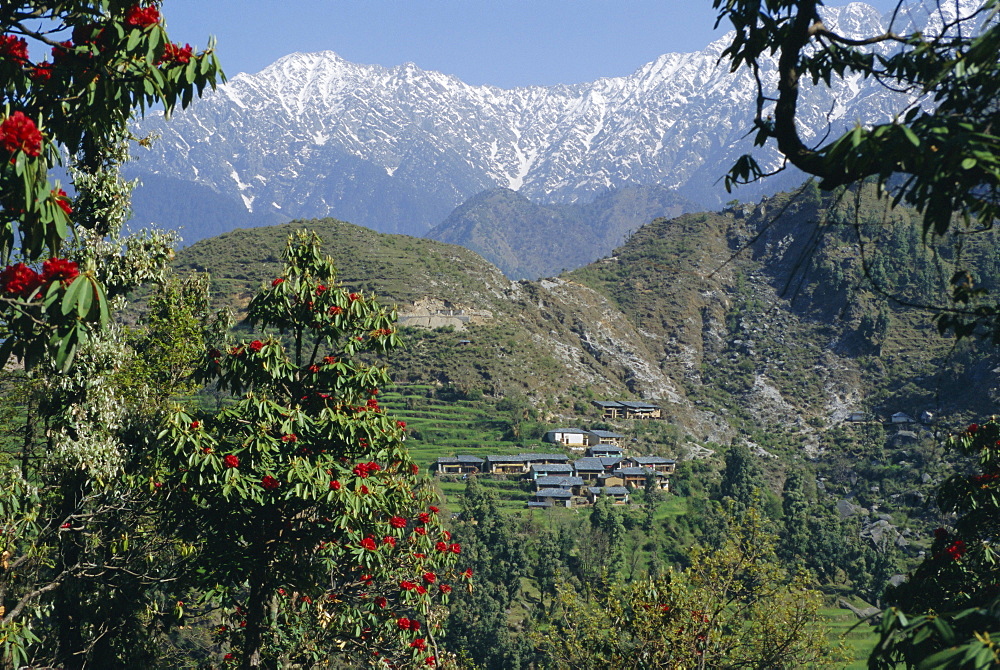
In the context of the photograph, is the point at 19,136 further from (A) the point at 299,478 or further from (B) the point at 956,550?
(B) the point at 956,550

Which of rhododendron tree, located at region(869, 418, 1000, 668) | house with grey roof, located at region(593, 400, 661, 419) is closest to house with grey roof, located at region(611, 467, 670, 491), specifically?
house with grey roof, located at region(593, 400, 661, 419)

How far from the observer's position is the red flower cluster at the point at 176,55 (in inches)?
206

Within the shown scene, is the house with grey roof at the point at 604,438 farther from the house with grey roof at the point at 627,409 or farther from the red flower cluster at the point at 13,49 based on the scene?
the red flower cluster at the point at 13,49

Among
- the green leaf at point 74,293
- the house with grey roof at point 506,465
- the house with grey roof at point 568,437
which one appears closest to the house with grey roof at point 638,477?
the house with grey roof at point 568,437

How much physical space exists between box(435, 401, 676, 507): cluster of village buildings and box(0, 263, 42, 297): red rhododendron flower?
2893 inches

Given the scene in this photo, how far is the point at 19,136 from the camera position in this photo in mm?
3910

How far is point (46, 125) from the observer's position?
5133 mm

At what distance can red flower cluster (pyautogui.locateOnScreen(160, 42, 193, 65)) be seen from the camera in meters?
5.23

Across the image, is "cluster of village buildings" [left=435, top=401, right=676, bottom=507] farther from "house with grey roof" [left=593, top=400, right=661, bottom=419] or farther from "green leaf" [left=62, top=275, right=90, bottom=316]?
"green leaf" [left=62, top=275, right=90, bottom=316]

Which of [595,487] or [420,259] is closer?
[595,487]

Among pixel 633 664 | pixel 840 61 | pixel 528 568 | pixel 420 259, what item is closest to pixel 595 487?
pixel 528 568

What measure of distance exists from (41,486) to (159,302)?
406cm

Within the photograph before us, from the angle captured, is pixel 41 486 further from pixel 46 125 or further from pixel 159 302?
pixel 46 125

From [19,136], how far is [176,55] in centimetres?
165
